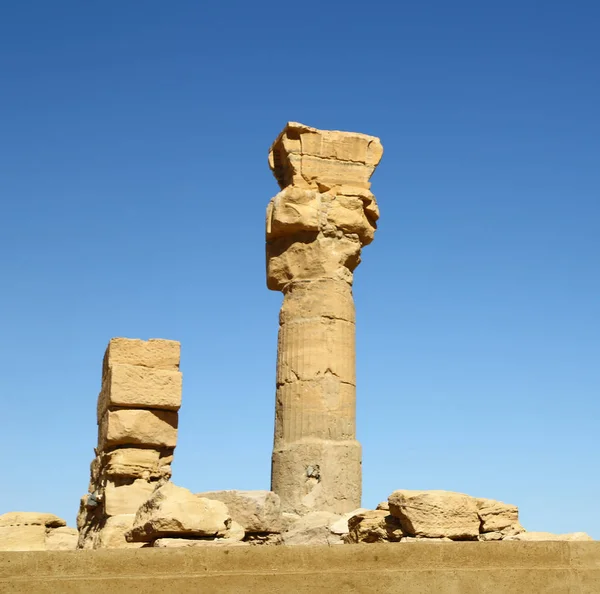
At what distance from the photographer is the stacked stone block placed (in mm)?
11617

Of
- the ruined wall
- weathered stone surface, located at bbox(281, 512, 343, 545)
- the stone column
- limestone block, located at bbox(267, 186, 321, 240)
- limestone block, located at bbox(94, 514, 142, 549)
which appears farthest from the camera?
limestone block, located at bbox(267, 186, 321, 240)

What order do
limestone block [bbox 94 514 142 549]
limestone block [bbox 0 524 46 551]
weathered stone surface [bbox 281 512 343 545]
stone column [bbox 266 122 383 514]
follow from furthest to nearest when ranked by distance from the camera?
stone column [bbox 266 122 383 514]
limestone block [bbox 0 524 46 551]
weathered stone surface [bbox 281 512 343 545]
limestone block [bbox 94 514 142 549]

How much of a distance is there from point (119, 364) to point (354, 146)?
5.27 metres

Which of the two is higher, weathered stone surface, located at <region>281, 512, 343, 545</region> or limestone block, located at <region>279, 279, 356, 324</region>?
limestone block, located at <region>279, 279, 356, 324</region>

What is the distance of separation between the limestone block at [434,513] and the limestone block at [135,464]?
4.36 m

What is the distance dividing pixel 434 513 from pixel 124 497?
469 cm

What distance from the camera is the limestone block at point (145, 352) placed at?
39.2 feet

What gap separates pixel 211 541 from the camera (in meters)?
8.13

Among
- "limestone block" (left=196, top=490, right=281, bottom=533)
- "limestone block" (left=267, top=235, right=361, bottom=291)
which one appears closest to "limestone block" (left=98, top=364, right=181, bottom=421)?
"limestone block" (left=196, top=490, right=281, bottom=533)

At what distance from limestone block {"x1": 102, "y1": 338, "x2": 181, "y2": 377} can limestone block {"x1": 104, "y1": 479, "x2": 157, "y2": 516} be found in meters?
1.46

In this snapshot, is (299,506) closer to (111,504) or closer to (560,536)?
(111,504)

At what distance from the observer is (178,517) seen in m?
7.95

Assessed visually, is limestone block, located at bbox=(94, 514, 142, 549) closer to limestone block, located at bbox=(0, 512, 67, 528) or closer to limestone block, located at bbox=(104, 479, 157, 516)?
limestone block, located at bbox=(104, 479, 157, 516)

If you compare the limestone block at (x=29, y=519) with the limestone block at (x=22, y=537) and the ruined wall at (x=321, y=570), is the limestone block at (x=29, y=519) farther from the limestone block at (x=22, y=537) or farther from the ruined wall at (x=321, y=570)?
the ruined wall at (x=321, y=570)
